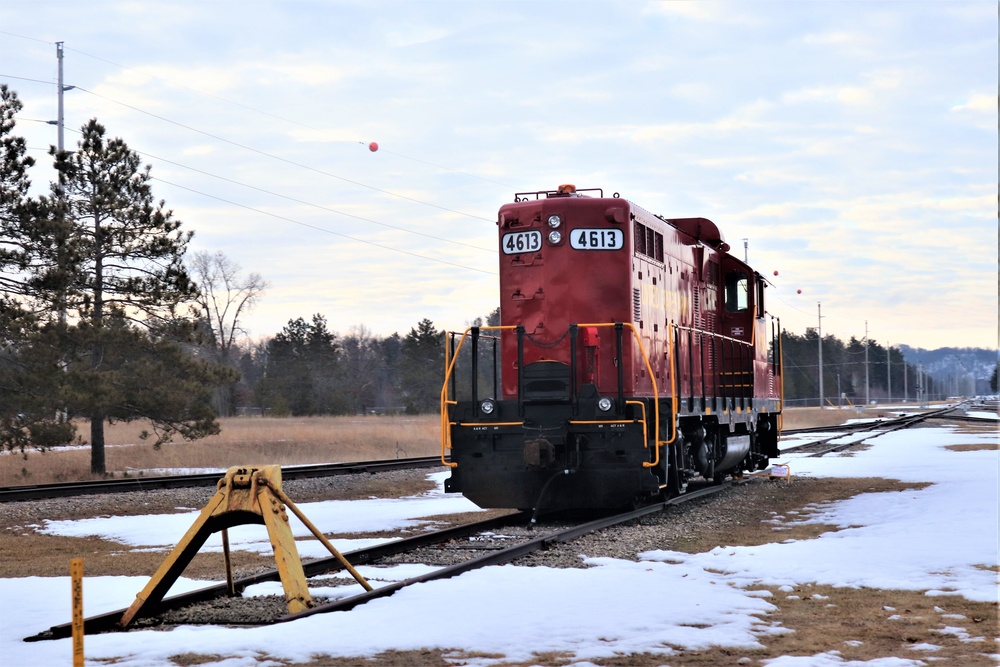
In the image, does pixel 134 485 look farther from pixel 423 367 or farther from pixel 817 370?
pixel 817 370

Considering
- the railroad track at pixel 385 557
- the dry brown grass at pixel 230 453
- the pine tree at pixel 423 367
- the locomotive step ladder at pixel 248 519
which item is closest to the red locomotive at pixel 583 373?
the railroad track at pixel 385 557

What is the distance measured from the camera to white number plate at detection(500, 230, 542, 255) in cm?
1449

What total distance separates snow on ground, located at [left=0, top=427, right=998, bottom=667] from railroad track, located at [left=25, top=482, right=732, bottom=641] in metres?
0.15

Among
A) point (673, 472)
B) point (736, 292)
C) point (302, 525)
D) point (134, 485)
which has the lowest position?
point (302, 525)

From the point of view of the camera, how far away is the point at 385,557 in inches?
402

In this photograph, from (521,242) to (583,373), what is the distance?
6.89 feet

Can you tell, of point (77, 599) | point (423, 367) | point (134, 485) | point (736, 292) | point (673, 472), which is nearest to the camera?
point (77, 599)

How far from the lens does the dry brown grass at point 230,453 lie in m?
26.6

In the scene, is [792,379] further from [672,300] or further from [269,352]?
[672,300]

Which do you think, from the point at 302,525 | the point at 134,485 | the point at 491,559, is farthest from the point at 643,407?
the point at 134,485

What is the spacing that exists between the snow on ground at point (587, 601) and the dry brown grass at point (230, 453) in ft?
45.3

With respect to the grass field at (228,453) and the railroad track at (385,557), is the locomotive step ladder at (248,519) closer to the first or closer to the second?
the railroad track at (385,557)

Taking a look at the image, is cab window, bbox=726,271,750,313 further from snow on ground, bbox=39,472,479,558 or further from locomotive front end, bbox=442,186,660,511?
snow on ground, bbox=39,472,479,558

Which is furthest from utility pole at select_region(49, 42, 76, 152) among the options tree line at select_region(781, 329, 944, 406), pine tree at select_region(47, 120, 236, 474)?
tree line at select_region(781, 329, 944, 406)
